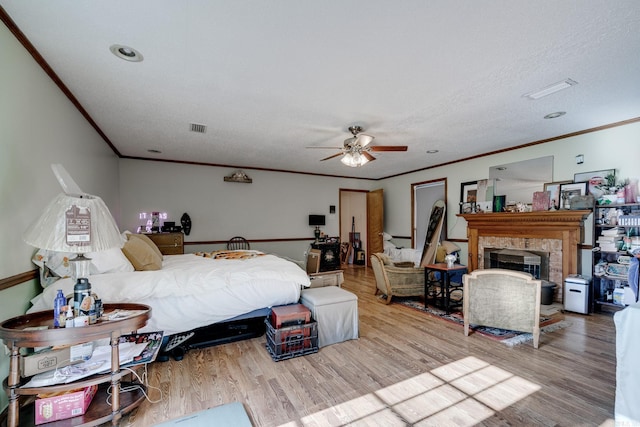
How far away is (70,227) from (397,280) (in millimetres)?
3980

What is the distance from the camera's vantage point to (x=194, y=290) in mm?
2629

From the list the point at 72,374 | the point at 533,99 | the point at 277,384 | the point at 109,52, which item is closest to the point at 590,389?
the point at 277,384

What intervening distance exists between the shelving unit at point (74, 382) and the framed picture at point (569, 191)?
554cm

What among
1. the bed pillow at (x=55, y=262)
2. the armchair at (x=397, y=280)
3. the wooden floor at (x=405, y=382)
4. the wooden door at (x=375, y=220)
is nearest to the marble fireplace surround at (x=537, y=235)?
the wooden floor at (x=405, y=382)

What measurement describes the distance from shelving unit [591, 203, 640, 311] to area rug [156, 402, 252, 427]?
486 centimetres

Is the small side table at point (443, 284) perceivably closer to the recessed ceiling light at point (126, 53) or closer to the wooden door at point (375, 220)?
the wooden door at point (375, 220)

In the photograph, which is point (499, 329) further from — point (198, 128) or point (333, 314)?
point (198, 128)

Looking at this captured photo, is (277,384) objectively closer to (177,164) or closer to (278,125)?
(278,125)

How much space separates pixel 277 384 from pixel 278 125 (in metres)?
3.00

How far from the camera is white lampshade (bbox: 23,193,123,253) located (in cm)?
160

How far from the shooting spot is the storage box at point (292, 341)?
102 inches

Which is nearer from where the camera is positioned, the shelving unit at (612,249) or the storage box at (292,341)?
the storage box at (292,341)

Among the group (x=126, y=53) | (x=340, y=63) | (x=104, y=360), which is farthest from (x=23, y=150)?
(x=340, y=63)

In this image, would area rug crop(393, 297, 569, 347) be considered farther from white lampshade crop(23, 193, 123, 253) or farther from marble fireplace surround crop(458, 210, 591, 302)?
white lampshade crop(23, 193, 123, 253)
